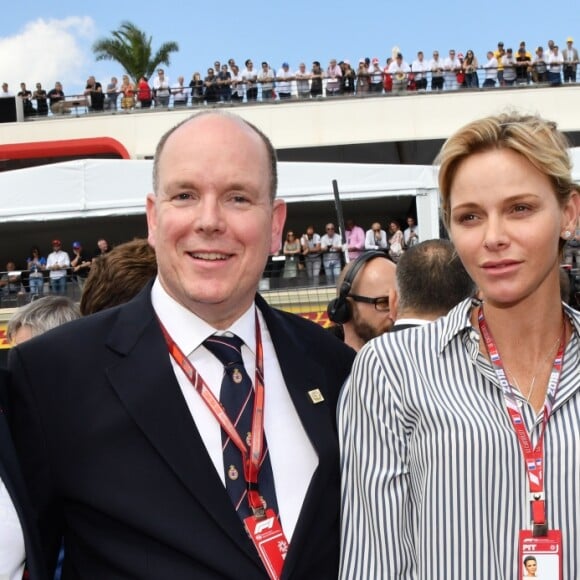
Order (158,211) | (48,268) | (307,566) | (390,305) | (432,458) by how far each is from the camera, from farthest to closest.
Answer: (48,268)
(390,305)
(158,211)
(307,566)
(432,458)

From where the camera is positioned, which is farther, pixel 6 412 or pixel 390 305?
pixel 390 305

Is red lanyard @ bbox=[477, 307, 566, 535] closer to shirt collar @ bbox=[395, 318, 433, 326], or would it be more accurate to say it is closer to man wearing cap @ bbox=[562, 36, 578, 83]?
shirt collar @ bbox=[395, 318, 433, 326]

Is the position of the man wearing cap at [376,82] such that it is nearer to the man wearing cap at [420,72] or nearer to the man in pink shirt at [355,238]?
the man wearing cap at [420,72]

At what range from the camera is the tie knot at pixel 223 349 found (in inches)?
84.0

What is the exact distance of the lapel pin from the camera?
7.17 ft

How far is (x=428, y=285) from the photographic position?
3.45 meters

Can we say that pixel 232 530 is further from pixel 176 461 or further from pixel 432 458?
pixel 432 458

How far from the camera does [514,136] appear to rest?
1.91m

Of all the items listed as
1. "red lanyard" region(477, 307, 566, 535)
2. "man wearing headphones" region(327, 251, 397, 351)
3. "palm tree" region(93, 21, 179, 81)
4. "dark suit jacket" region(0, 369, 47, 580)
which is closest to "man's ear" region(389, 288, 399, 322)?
"man wearing headphones" region(327, 251, 397, 351)

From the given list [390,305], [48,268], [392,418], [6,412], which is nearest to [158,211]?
[6,412]

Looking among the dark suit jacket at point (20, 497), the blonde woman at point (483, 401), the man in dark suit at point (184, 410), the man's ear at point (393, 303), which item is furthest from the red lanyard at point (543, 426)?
the man's ear at point (393, 303)

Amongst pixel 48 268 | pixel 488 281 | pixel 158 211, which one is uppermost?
pixel 158 211

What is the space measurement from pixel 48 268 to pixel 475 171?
11.2 meters

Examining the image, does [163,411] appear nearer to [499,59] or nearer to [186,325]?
[186,325]
